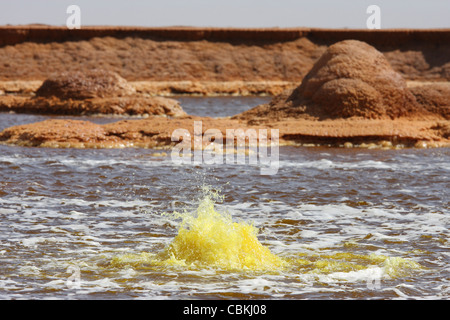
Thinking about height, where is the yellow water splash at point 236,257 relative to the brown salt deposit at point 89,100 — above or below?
below

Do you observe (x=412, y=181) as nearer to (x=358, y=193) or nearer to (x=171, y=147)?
(x=358, y=193)

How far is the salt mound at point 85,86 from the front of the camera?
2045 centimetres

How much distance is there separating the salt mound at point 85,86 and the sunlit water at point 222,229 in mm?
10238

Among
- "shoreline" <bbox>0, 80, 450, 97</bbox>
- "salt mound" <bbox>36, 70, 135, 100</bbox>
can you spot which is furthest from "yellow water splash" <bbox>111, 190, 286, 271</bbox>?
"shoreline" <bbox>0, 80, 450, 97</bbox>

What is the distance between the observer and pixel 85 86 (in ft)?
67.7

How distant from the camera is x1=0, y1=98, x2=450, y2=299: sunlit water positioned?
15.2 ft

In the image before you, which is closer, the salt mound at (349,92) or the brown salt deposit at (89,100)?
the salt mound at (349,92)

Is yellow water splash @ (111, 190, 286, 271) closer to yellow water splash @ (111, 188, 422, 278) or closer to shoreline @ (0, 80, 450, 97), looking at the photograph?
yellow water splash @ (111, 188, 422, 278)

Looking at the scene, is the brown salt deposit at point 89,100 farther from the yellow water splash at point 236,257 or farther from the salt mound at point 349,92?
the yellow water splash at point 236,257

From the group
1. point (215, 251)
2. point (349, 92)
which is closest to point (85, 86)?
point (349, 92)

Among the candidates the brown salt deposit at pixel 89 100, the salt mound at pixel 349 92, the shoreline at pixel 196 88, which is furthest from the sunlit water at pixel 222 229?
the shoreline at pixel 196 88

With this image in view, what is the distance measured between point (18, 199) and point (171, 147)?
4.03 m

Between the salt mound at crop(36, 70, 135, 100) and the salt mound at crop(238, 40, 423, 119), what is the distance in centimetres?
783
